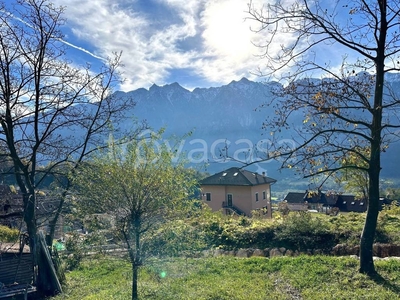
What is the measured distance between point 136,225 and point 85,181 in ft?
4.10

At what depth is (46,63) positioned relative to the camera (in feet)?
22.9

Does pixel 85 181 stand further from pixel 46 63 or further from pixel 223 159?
pixel 46 63

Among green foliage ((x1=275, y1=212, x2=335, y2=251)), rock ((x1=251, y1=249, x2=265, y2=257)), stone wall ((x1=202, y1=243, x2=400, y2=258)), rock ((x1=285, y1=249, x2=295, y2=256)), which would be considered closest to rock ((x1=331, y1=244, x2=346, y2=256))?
stone wall ((x1=202, y1=243, x2=400, y2=258))

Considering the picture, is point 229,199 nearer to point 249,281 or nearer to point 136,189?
point 249,281

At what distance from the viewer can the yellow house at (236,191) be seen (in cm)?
3005

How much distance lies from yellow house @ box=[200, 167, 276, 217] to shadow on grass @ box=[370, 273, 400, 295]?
23461mm

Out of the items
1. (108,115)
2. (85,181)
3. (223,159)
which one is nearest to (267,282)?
(223,159)

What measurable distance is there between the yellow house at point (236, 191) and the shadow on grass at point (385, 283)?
23.5m

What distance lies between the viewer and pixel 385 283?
5.68 m

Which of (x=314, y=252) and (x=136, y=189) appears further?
(x=314, y=252)

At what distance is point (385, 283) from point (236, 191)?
25.1 meters

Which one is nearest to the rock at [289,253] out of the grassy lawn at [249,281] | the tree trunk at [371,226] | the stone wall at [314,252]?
the stone wall at [314,252]

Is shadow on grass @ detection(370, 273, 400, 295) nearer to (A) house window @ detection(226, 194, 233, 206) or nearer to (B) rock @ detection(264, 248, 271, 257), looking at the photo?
(B) rock @ detection(264, 248, 271, 257)

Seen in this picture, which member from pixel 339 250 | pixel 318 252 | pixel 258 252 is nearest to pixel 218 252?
pixel 258 252
